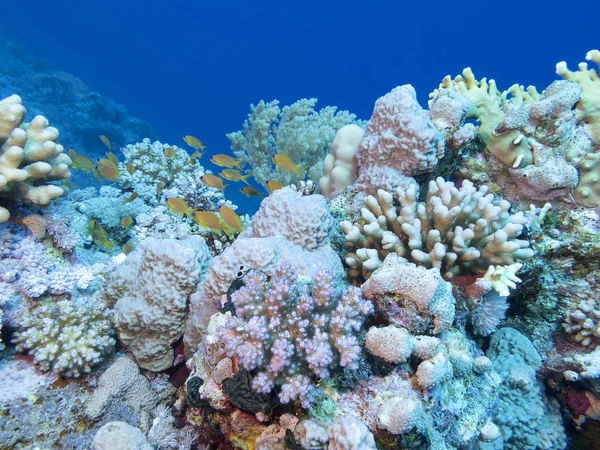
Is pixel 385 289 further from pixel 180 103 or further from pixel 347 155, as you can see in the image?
pixel 180 103

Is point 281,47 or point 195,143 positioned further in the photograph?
point 281,47

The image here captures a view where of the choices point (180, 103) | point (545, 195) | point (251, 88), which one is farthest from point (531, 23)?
point (545, 195)

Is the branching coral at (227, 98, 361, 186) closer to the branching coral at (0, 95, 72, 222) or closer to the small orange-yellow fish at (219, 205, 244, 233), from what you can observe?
the small orange-yellow fish at (219, 205, 244, 233)

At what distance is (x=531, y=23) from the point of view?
94.4 metres

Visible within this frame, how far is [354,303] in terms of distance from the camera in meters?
2.23

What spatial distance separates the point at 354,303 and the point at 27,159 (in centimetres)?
326

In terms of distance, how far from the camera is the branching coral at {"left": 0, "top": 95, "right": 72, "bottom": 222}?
3072 mm

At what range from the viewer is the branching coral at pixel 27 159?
3.07 meters

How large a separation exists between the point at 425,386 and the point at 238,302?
1.21m

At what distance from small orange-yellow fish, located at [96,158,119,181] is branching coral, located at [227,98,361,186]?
2.67 metres

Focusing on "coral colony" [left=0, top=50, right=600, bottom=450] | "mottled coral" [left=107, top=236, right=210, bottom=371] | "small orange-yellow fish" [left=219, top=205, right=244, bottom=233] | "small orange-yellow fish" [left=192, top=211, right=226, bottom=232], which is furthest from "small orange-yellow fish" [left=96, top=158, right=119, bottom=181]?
"mottled coral" [left=107, top=236, right=210, bottom=371]

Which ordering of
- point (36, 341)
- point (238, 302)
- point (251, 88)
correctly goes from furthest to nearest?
point (251, 88) → point (36, 341) → point (238, 302)

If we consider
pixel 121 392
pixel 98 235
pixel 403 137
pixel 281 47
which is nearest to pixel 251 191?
pixel 98 235

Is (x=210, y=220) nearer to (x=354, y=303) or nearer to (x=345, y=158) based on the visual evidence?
(x=345, y=158)
